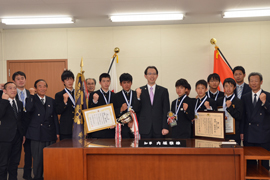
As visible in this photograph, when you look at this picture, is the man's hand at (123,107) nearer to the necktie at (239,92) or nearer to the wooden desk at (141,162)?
the wooden desk at (141,162)

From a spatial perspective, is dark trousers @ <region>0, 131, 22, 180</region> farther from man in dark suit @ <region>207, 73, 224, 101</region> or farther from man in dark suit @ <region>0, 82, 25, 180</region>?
man in dark suit @ <region>207, 73, 224, 101</region>

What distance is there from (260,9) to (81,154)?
13.3ft

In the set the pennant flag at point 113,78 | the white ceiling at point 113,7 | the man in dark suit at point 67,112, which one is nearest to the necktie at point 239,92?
the white ceiling at point 113,7

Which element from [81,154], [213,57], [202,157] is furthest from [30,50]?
[202,157]

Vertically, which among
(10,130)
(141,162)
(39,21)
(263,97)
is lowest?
(141,162)

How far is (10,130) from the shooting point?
12.4ft

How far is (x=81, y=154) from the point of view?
3.01 metres

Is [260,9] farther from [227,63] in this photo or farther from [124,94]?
[124,94]

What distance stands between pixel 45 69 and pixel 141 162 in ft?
12.2

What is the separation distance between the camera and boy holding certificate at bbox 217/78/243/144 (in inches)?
148

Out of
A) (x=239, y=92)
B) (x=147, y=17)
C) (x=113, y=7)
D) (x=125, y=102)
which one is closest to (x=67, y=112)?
(x=125, y=102)

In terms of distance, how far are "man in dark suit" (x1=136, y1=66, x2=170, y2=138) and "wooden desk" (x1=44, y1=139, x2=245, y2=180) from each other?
0.87m

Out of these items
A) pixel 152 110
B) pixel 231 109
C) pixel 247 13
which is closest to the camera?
pixel 231 109

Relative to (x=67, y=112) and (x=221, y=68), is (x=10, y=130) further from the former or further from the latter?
(x=221, y=68)
